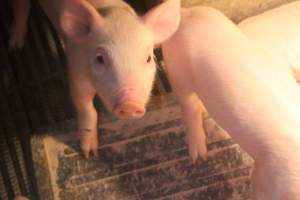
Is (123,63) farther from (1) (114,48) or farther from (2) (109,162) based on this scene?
(2) (109,162)

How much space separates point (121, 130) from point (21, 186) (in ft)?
1.13

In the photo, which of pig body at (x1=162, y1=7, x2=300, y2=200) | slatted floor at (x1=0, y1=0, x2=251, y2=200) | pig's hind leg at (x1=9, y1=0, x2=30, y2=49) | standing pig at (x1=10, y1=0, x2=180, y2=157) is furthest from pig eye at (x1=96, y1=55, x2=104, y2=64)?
pig's hind leg at (x1=9, y1=0, x2=30, y2=49)

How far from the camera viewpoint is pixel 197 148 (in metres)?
1.48

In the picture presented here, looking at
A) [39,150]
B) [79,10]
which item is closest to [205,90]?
[79,10]

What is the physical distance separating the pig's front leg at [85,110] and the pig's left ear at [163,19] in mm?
220

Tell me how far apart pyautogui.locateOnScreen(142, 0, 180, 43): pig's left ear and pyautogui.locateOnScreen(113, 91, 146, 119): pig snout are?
0.72 feet

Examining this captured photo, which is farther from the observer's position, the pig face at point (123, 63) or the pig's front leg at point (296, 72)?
the pig's front leg at point (296, 72)

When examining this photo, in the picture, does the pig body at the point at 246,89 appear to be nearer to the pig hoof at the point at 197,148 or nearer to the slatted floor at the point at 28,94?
the pig hoof at the point at 197,148

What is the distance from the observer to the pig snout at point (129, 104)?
3.44ft

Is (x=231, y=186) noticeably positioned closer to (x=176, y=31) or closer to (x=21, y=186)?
(x=176, y=31)

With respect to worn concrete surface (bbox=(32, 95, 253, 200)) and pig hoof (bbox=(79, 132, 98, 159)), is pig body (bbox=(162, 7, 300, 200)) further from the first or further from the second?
pig hoof (bbox=(79, 132, 98, 159))

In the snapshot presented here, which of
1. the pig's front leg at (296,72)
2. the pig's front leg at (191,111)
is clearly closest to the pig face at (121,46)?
the pig's front leg at (191,111)

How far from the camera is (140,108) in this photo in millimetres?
1065

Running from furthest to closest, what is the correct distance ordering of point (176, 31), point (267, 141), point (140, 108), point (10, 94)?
point (10, 94) < point (176, 31) < point (267, 141) < point (140, 108)
